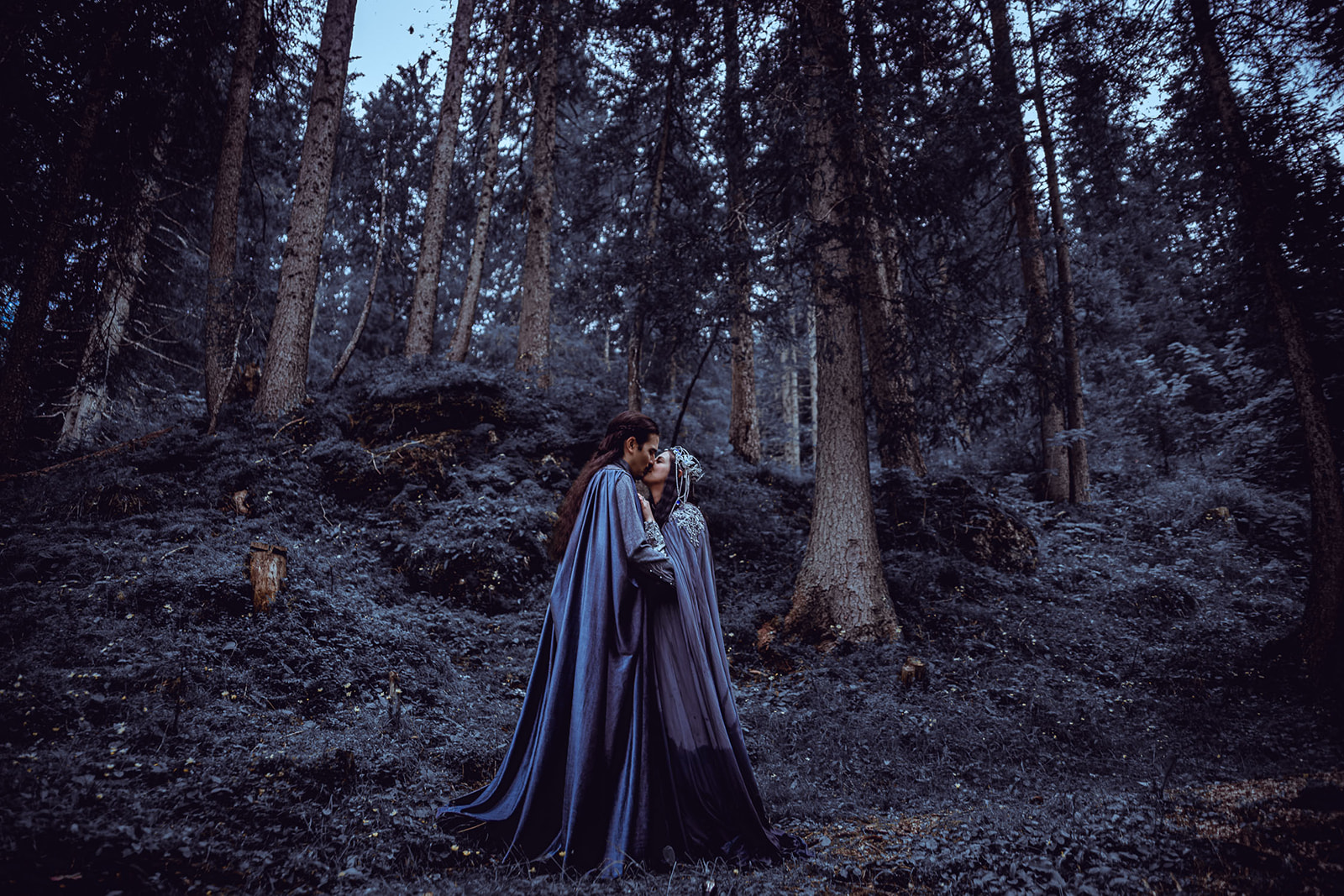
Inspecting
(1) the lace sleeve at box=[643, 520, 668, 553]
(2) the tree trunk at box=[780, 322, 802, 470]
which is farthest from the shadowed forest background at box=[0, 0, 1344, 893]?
(2) the tree trunk at box=[780, 322, 802, 470]

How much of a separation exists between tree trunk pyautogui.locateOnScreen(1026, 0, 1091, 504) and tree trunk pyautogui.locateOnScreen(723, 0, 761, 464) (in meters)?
4.27

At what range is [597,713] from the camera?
136 inches

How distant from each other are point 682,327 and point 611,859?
689 cm

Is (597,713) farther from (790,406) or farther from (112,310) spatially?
(790,406)

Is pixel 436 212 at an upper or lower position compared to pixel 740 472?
upper

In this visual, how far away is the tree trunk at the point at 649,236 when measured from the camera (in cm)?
977

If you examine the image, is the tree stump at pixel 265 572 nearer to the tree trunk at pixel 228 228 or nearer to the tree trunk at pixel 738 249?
the tree trunk at pixel 228 228

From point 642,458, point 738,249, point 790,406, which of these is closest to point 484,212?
point 738,249

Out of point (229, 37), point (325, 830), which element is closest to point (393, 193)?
point (229, 37)

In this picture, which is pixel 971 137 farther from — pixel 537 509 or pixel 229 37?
pixel 229 37

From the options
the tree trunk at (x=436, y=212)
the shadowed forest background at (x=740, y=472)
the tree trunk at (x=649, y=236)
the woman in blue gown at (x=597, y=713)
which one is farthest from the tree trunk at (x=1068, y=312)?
the tree trunk at (x=436, y=212)

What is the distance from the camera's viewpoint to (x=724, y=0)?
326 inches

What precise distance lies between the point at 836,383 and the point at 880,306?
10.3 feet

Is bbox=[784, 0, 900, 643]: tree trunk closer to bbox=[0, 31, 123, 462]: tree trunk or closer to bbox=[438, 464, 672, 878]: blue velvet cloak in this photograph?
bbox=[438, 464, 672, 878]: blue velvet cloak
